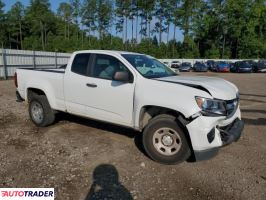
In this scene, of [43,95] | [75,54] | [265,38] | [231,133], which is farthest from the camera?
[265,38]

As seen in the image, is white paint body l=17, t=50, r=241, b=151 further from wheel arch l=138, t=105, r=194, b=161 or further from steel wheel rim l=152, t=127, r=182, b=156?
steel wheel rim l=152, t=127, r=182, b=156

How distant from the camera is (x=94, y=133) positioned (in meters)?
6.49

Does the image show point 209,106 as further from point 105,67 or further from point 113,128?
point 113,128

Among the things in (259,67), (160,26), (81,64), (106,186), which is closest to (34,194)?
(106,186)

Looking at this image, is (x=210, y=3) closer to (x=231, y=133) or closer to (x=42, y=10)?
(x=42, y=10)

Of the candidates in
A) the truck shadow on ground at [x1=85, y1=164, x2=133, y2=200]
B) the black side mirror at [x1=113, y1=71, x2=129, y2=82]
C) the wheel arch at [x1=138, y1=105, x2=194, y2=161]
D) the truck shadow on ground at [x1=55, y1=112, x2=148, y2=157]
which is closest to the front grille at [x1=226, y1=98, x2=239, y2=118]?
the wheel arch at [x1=138, y1=105, x2=194, y2=161]

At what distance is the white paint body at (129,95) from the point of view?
4.45 metres

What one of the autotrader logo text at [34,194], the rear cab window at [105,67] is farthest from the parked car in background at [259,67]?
the autotrader logo text at [34,194]

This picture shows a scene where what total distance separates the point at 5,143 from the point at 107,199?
10.2 feet

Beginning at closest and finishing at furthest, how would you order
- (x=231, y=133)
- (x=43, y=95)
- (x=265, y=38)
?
(x=231, y=133) < (x=43, y=95) < (x=265, y=38)

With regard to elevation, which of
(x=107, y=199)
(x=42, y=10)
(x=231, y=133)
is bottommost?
(x=107, y=199)

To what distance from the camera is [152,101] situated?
15.9ft

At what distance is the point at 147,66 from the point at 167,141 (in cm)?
165

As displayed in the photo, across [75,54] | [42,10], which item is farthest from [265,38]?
[75,54]
